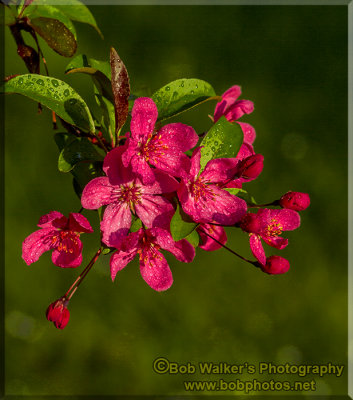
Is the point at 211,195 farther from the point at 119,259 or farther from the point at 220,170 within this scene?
the point at 119,259

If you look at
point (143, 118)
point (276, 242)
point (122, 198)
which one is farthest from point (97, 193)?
point (276, 242)

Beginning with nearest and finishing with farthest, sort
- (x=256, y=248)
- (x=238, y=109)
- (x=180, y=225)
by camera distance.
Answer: (x=180, y=225), (x=256, y=248), (x=238, y=109)

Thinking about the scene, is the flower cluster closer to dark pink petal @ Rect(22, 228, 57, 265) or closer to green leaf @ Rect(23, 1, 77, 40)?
dark pink petal @ Rect(22, 228, 57, 265)

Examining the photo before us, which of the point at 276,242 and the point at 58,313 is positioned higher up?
the point at 276,242

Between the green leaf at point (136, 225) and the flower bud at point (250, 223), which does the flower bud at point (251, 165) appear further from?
the green leaf at point (136, 225)

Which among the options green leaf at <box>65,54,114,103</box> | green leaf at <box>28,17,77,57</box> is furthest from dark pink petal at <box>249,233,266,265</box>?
green leaf at <box>28,17,77,57</box>

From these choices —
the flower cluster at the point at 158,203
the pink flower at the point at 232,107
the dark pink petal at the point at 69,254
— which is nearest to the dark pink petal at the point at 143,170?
the flower cluster at the point at 158,203

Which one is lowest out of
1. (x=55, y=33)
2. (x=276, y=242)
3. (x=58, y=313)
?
(x=58, y=313)
